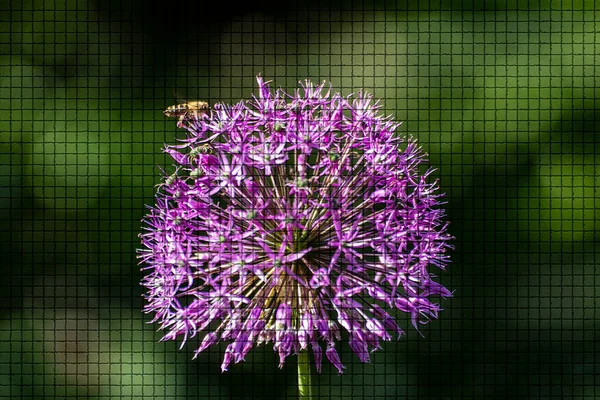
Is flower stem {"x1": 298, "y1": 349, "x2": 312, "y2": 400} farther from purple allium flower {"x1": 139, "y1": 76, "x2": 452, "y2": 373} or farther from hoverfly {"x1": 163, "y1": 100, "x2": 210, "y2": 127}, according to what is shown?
hoverfly {"x1": 163, "y1": 100, "x2": 210, "y2": 127}

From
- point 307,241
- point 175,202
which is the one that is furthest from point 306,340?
point 175,202

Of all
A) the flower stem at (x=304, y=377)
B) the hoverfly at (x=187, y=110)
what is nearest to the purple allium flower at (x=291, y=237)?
the flower stem at (x=304, y=377)

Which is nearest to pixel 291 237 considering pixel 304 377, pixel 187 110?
pixel 304 377

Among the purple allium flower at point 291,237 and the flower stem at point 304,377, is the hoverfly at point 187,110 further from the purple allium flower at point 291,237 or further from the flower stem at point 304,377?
the flower stem at point 304,377

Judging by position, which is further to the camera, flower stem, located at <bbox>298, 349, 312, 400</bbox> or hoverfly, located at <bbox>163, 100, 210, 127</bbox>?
hoverfly, located at <bbox>163, 100, 210, 127</bbox>

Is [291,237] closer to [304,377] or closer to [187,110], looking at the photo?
[304,377]

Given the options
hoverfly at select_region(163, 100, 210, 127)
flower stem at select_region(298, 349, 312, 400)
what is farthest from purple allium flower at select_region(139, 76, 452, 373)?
hoverfly at select_region(163, 100, 210, 127)
